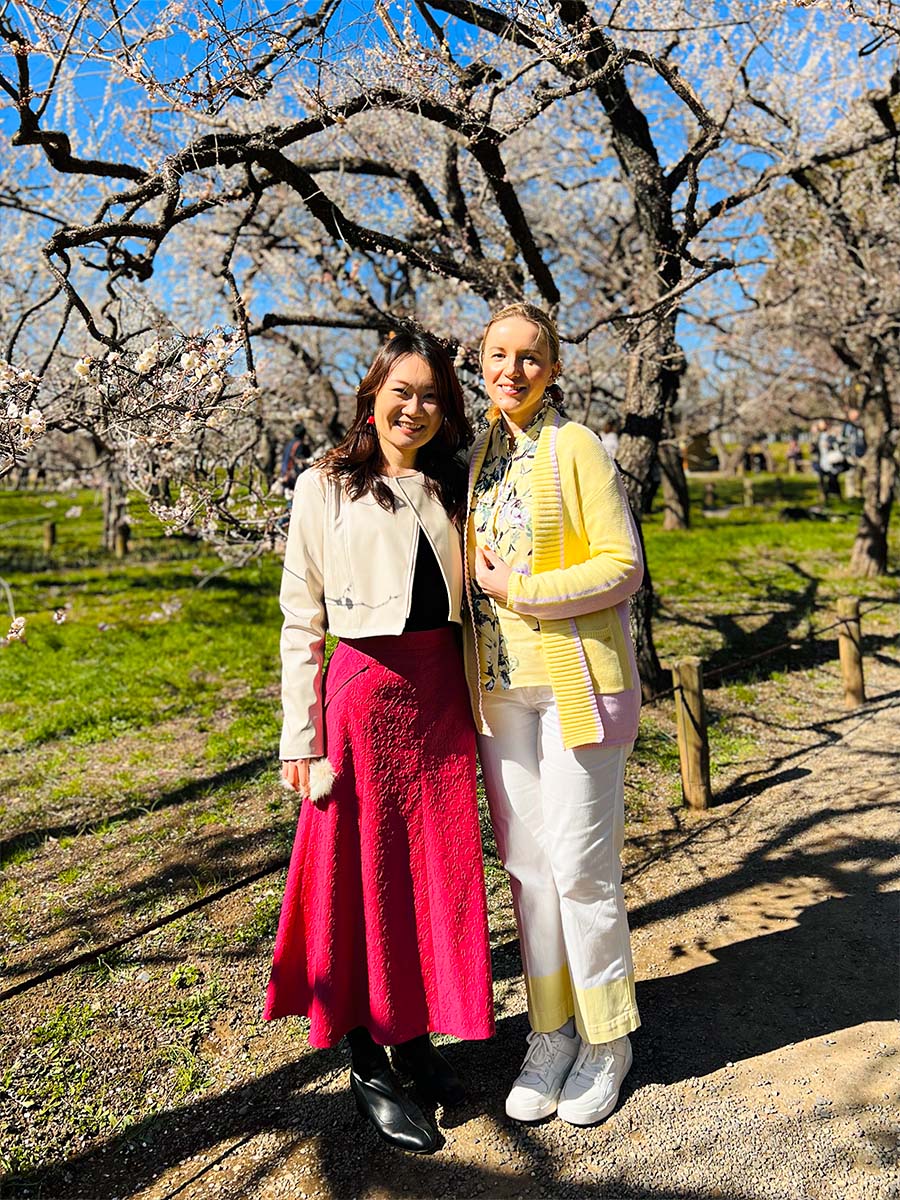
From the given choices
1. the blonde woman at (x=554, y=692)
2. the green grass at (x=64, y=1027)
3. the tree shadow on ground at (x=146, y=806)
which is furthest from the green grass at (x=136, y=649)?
the blonde woman at (x=554, y=692)

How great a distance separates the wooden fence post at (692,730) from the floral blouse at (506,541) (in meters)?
2.30

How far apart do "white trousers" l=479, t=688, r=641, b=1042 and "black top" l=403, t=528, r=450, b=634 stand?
0.24 meters

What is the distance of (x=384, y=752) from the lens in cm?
240

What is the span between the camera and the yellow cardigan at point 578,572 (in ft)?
7.39

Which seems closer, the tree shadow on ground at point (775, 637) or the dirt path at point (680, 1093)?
the dirt path at point (680, 1093)

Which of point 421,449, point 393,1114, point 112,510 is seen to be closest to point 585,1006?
point 393,1114

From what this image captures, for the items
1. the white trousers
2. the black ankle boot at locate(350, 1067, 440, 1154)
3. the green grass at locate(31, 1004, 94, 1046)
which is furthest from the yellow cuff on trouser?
the green grass at locate(31, 1004, 94, 1046)

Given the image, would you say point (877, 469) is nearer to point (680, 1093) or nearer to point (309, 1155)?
point (680, 1093)

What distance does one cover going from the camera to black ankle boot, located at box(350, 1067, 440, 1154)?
94.1 inches

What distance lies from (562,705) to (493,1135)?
3.77ft

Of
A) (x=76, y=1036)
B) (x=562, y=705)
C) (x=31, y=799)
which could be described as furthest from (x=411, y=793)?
(x=31, y=799)

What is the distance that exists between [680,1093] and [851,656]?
4.12 m

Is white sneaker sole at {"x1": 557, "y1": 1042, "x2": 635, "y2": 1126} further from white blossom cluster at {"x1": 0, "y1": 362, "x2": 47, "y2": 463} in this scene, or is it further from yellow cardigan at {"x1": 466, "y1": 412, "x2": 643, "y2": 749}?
white blossom cluster at {"x1": 0, "y1": 362, "x2": 47, "y2": 463}

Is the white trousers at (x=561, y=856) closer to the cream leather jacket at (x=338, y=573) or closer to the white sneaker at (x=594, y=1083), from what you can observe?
the white sneaker at (x=594, y=1083)
